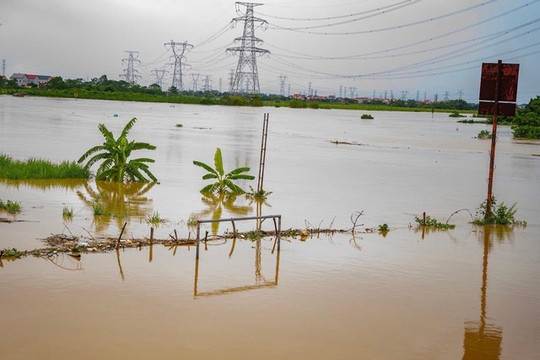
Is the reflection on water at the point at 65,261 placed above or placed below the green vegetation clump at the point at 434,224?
below

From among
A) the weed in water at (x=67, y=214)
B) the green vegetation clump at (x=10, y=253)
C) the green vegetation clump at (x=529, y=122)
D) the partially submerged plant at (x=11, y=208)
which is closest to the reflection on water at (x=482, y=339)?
the green vegetation clump at (x=10, y=253)

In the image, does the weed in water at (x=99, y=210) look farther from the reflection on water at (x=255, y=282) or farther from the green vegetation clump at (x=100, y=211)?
the reflection on water at (x=255, y=282)

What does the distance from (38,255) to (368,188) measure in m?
13.1

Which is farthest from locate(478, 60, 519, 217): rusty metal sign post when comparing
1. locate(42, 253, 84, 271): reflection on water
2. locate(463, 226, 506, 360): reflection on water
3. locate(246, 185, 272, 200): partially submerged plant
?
locate(42, 253, 84, 271): reflection on water

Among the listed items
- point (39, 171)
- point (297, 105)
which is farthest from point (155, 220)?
point (297, 105)

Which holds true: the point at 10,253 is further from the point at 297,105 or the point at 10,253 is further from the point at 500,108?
the point at 297,105

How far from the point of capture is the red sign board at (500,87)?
13711 mm

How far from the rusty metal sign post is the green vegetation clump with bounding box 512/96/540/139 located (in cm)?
4666

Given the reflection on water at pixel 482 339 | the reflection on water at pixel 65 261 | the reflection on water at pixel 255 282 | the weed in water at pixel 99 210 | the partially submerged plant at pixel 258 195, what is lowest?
the reflection on water at pixel 482 339

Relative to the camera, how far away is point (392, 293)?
363 inches

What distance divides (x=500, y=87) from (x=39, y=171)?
1251 centimetres

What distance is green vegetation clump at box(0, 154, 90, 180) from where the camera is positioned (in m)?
17.8

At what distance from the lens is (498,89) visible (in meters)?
13.8

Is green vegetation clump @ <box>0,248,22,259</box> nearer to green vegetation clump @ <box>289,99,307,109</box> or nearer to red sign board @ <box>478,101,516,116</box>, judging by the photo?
red sign board @ <box>478,101,516,116</box>
